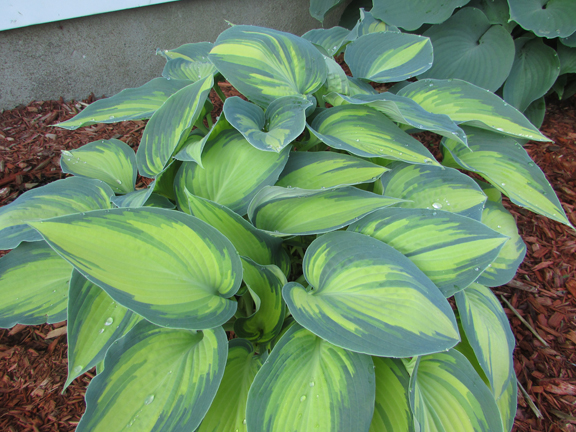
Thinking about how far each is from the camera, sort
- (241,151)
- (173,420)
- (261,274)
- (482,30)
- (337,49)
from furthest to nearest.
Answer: (482,30), (337,49), (241,151), (261,274), (173,420)

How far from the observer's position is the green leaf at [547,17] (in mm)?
1364

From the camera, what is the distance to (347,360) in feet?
2.12

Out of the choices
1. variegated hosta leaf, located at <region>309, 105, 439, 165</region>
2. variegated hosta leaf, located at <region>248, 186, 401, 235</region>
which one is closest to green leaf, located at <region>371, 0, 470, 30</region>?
variegated hosta leaf, located at <region>309, 105, 439, 165</region>

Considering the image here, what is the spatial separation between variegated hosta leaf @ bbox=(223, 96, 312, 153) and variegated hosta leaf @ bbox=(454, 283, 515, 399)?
53 centimetres

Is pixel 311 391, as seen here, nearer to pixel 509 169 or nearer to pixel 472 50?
pixel 509 169

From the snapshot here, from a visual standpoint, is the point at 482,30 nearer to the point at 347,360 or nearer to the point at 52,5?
the point at 347,360

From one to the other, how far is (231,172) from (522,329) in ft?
3.54

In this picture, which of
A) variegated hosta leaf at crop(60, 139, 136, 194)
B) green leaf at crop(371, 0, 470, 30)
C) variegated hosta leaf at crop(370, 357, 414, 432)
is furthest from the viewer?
green leaf at crop(371, 0, 470, 30)

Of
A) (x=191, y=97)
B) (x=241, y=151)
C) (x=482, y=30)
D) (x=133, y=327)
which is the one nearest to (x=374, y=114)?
(x=241, y=151)

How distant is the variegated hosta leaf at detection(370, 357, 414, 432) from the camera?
25.7 inches

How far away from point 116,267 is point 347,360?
1.47 ft

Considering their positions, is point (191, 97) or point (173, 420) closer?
point (173, 420)

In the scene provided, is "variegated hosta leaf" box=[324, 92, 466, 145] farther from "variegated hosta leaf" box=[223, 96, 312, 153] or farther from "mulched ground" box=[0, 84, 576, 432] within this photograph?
"mulched ground" box=[0, 84, 576, 432]

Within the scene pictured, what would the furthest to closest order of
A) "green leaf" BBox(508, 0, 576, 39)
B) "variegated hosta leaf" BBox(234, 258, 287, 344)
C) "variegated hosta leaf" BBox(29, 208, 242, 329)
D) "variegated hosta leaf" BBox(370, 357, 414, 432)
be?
1. "green leaf" BBox(508, 0, 576, 39)
2. "variegated hosta leaf" BBox(234, 258, 287, 344)
3. "variegated hosta leaf" BBox(370, 357, 414, 432)
4. "variegated hosta leaf" BBox(29, 208, 242, 329)
